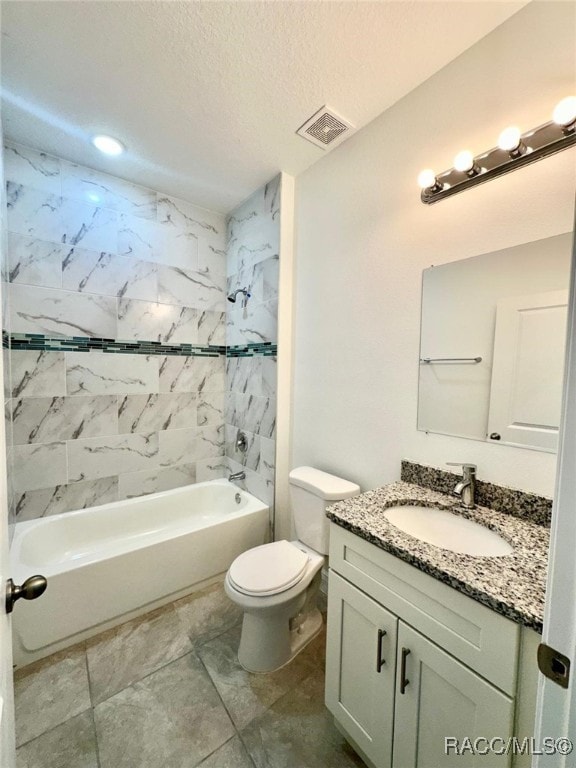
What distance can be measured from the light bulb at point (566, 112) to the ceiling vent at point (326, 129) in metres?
0.95

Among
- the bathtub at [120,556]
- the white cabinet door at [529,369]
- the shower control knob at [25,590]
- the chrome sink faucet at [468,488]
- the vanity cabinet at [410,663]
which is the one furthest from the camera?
the bathtub at [120,556]

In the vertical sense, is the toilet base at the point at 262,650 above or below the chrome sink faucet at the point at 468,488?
below

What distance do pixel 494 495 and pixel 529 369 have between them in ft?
1.54

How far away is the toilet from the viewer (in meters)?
1.35

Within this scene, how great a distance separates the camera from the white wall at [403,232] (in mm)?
1022

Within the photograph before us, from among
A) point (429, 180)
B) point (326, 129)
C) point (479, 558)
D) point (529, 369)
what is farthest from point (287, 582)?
point (326, 129)

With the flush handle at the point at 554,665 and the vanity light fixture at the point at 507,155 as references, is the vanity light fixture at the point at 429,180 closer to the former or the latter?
the vanity light fixture at the point at 507,155

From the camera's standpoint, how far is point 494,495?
1.13 m

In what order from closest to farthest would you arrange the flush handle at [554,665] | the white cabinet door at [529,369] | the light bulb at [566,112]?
the flush handle at [554,665], the light bulb at [566,112], the white cabinet door at [529,369]

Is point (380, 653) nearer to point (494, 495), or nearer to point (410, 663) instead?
point (410, 663)

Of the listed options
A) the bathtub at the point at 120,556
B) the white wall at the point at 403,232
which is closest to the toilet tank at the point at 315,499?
the white wall at the point at 403,232

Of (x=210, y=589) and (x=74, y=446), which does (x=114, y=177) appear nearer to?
(x=74, y=446)

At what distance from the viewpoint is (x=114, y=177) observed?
208 cm

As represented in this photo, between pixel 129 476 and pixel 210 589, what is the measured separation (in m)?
0.96
